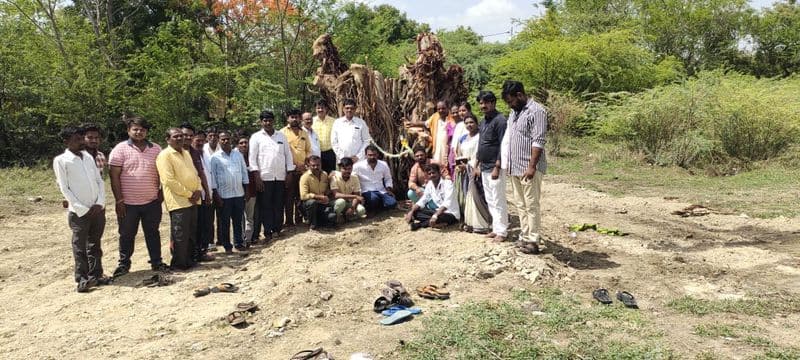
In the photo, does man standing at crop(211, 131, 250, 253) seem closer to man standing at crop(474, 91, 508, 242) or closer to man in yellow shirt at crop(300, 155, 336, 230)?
man in yellow shirt at crop(300, 155, 336, 230)

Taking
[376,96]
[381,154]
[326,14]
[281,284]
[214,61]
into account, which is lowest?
[281,284]

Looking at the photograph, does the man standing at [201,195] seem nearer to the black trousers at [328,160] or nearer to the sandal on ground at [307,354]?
the black trousers at [328,160]

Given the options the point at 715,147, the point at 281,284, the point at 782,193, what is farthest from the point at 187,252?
the point at 715,147

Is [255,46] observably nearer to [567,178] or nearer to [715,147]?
[567,178]

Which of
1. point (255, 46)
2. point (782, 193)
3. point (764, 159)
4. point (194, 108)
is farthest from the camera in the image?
point (255, 46)

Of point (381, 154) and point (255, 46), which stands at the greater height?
point (255, 46)

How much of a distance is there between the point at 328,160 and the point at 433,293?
3527 mm

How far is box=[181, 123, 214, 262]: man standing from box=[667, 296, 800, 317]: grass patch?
4724mm

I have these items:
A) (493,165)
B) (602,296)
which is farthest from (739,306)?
(493,165)

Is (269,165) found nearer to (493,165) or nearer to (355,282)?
(355,282)

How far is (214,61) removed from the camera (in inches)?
598

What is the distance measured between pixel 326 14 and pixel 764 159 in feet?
37.1

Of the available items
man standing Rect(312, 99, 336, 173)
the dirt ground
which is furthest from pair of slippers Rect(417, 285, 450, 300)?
man standing Rect(312, 99, 336, 173)

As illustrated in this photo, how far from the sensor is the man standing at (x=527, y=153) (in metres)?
5.23
